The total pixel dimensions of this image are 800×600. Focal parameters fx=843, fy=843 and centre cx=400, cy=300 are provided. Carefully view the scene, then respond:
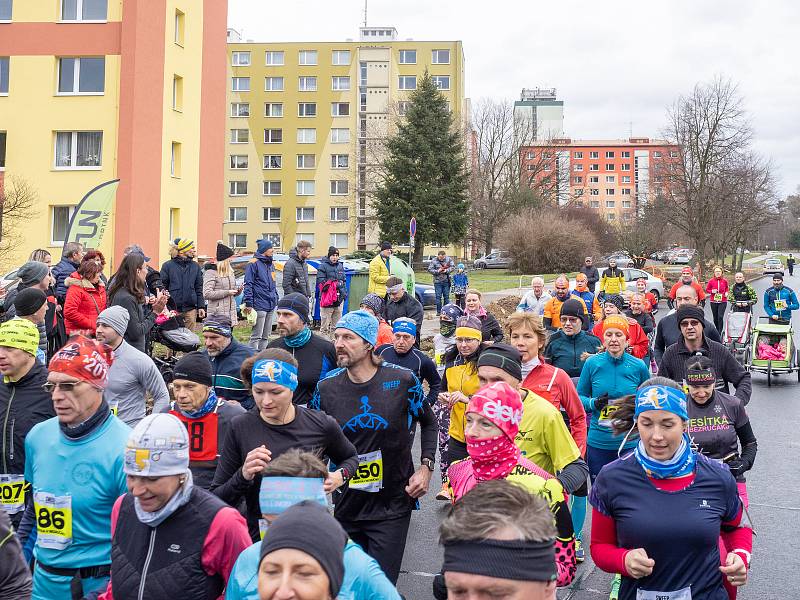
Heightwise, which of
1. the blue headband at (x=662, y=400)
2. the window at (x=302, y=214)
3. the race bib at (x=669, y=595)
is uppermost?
the window at (x=302, y=214)

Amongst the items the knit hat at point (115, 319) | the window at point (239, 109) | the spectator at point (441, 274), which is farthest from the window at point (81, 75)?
the window at point (239, 109)

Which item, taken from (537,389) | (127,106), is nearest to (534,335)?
(537,389)

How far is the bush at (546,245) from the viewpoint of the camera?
54.1m

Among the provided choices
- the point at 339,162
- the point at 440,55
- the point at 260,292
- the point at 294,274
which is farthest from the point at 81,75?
the point at 440,55

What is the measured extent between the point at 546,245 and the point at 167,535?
5233 cm

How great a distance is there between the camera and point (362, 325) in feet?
17.7

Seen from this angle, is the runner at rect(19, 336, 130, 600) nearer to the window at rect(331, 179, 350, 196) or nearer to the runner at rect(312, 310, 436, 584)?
the runner at rect(312, 310, 436, 584)

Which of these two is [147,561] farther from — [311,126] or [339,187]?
[311,126]

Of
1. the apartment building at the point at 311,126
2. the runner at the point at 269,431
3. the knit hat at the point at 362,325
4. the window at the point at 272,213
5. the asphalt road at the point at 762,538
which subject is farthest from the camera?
the window at the point at 272,213

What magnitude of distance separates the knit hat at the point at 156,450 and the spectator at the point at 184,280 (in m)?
9.61

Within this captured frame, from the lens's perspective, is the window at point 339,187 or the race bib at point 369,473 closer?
the race bib at point 369,473

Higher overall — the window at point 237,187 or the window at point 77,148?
the window at point 237,187

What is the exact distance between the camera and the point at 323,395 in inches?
208

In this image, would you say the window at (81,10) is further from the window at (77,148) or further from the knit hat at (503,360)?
the knit hat at (503,360)
